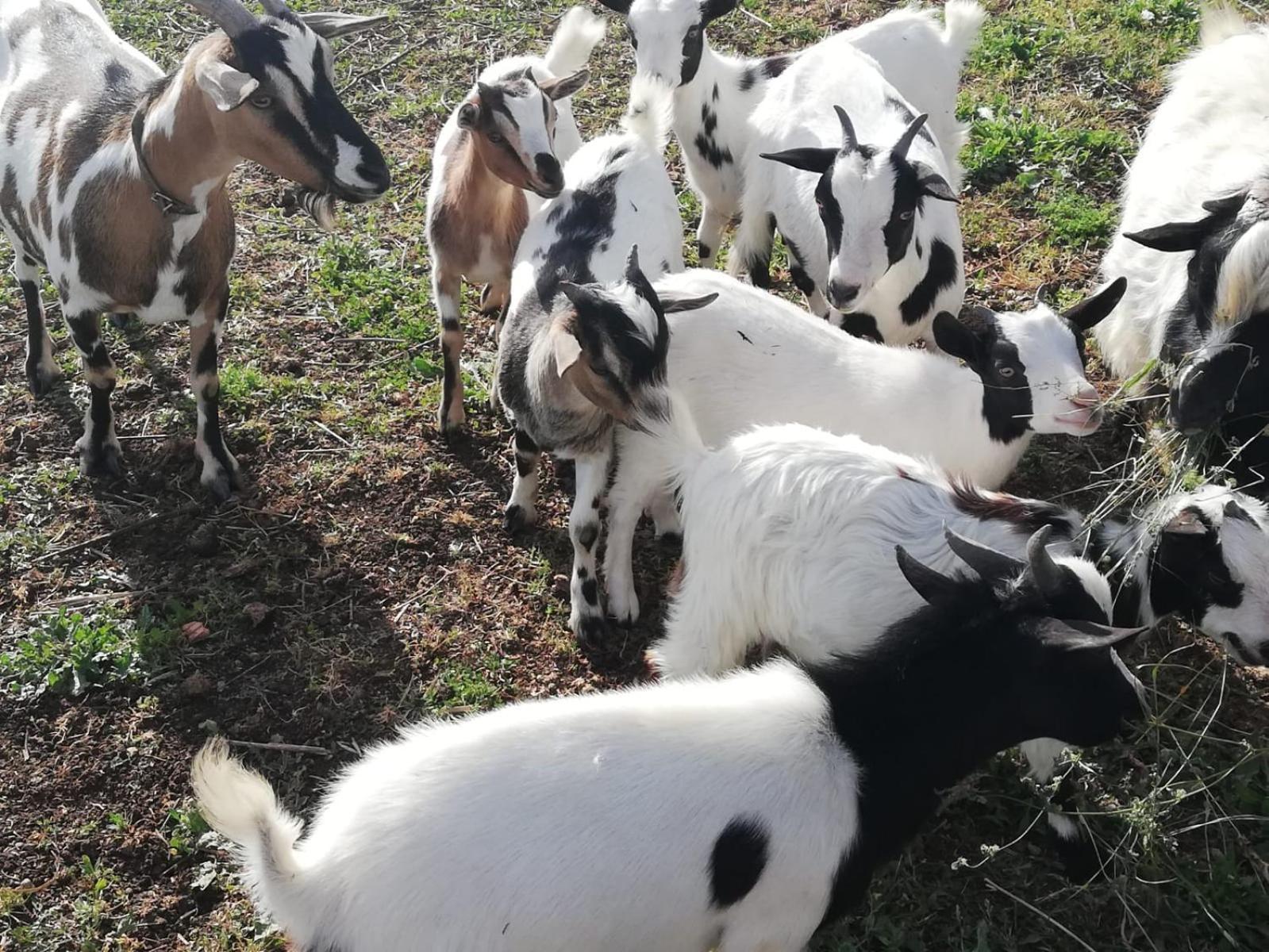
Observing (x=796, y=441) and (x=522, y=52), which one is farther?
(x=522, y=52)

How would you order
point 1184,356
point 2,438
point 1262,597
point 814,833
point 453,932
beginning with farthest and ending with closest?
point 2,438 → point 1184,356 → point 1262,597 → point 814,833 → point 453,932

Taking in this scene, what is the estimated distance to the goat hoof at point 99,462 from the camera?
485 cm

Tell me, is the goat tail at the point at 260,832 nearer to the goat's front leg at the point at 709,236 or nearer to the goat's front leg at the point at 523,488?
the goat's front leg at the point at 523,488

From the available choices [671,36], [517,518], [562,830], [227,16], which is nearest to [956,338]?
[517,518]

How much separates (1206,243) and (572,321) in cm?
247

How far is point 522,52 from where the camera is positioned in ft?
25.8

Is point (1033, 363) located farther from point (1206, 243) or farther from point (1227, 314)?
point (1206, 243)

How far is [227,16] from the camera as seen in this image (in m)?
3.93

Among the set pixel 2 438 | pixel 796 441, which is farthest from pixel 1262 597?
pixel 2 438

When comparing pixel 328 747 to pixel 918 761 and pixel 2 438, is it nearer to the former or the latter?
pixel 918 761

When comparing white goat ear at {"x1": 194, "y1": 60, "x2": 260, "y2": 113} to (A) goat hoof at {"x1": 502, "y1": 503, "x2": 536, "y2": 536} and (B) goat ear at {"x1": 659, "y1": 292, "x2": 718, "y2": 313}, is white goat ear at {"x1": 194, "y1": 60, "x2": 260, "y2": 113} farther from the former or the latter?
(A) goat hoof at {"x1": 502, "y1": 503, "x2": 536, "y2": 536}

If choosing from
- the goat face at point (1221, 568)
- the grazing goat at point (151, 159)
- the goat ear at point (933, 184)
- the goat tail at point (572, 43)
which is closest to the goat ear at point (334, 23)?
the grazing goat at point (151, 159)

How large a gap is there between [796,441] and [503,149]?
2047 millimetres

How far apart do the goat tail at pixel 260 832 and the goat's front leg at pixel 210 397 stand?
2.45 metres
